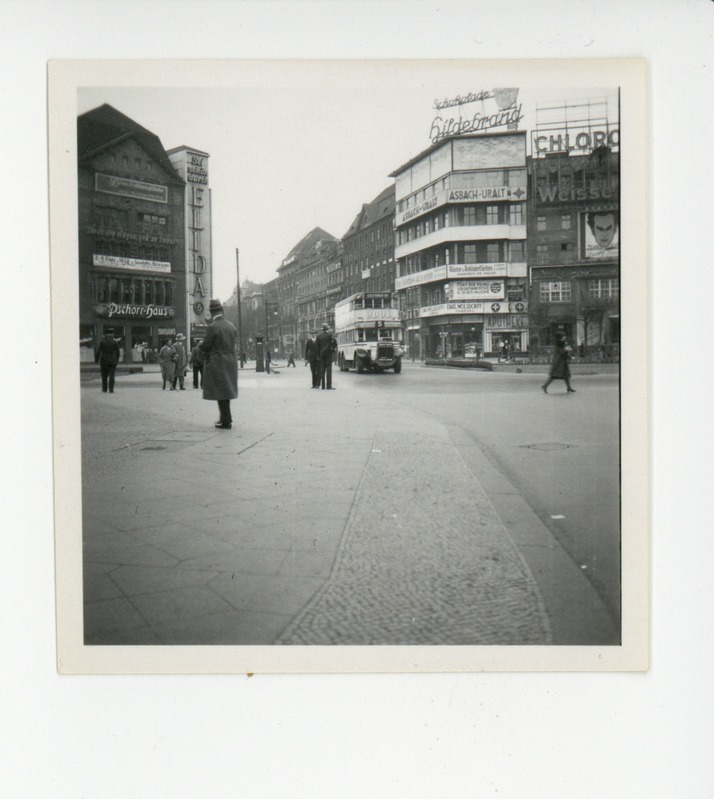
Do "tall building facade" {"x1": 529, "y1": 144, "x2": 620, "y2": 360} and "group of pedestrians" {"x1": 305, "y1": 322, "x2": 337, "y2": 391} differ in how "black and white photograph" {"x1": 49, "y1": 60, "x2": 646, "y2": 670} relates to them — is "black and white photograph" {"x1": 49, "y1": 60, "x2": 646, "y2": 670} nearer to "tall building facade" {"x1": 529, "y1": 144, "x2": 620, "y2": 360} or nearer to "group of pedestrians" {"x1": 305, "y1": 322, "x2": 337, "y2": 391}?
"tall building facade" {"x1": 529, "y1": 144, "x2": 620, "y2": 360}

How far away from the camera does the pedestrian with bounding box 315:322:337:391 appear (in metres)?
2.68

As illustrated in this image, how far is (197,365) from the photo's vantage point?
240 centimetres


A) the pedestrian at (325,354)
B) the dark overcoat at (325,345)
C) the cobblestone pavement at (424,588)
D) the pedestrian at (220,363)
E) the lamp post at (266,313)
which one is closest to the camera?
the cobblestone pavement at (424,588)

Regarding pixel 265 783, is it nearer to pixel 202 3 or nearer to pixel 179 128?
pixel 179 128

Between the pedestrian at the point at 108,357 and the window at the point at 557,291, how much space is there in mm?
1644

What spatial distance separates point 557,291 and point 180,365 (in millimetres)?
1492

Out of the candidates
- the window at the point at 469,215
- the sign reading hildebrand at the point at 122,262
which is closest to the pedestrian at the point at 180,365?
the sign reading hildebrand at the point at 122,262

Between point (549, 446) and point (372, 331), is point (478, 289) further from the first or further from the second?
point (549, 446)

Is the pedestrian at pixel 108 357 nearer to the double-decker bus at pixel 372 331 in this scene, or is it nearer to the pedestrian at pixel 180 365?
the pedestrian at pixel 180 365

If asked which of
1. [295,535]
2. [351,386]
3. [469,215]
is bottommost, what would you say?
[295,535]

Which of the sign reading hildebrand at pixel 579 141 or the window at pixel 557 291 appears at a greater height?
the sign reading hildebrand at pixel 579 141

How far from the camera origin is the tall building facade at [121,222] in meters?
2.25

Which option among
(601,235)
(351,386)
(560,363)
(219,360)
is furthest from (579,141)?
(219,360)

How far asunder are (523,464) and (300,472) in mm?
964
